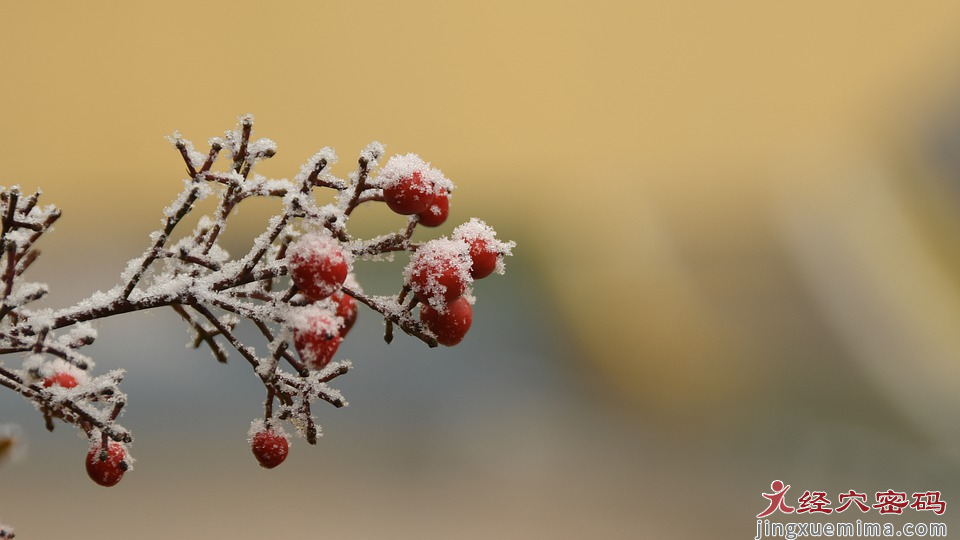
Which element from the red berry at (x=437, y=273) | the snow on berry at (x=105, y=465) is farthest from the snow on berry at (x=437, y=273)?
the snow on berry at (x=105, y=465)

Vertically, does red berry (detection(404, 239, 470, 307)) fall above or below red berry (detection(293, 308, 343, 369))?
above

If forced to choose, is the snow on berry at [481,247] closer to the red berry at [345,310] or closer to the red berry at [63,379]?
the red berry at [345,310]

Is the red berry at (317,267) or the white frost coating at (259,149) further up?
the white frost coating at (259,149)

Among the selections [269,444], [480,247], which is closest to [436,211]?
[480,247]

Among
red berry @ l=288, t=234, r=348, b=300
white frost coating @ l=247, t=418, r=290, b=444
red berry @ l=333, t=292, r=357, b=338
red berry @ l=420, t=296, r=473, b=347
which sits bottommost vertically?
white frost coating @ l=247, t=418, r=290, b=444

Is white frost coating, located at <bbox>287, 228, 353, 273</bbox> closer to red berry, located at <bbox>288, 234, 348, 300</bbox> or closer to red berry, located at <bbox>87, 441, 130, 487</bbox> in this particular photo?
red berry, located at <bbox>288, 234, 348, 300</bbox>

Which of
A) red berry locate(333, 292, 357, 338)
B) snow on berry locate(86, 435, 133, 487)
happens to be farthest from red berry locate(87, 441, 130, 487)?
red berry locate(333, 292, 357, 338)

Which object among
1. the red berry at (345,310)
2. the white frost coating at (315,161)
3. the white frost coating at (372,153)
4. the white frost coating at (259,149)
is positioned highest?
the white frost coating at (372,153)
